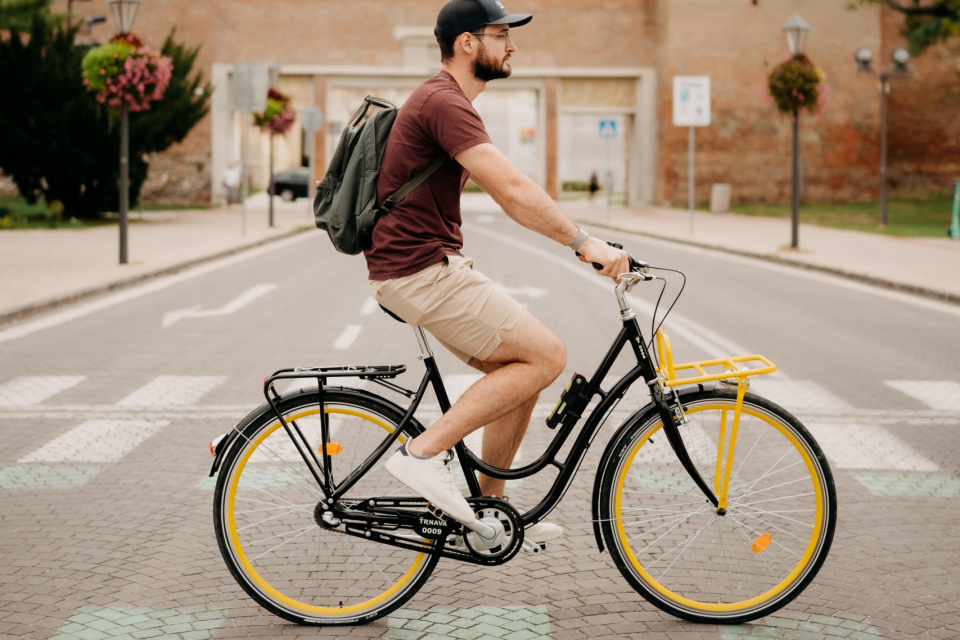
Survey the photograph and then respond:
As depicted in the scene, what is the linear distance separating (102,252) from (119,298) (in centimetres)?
675

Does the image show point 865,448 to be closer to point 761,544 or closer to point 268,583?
point 761,544

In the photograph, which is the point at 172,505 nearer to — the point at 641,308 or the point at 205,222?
the point at 641,308

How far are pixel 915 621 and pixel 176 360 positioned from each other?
23.2ft

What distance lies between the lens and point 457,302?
148 inches

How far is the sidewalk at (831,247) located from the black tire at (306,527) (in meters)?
12.1

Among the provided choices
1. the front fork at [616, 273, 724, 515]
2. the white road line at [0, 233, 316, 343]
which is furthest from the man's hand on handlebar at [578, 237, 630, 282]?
the white road line at [0, 233, 316, 343]

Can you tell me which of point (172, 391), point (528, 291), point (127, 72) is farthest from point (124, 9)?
point (172, 391)

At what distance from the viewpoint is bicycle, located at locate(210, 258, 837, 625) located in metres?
3.92

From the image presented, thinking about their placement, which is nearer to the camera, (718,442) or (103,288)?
(718,442)


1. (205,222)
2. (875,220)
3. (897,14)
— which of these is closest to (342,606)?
(205,222)

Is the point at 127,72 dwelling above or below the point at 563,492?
above

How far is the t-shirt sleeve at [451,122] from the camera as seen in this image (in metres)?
3.60

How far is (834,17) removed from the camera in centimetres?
4841

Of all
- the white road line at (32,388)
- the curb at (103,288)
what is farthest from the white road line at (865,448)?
the curb at (103,288)
